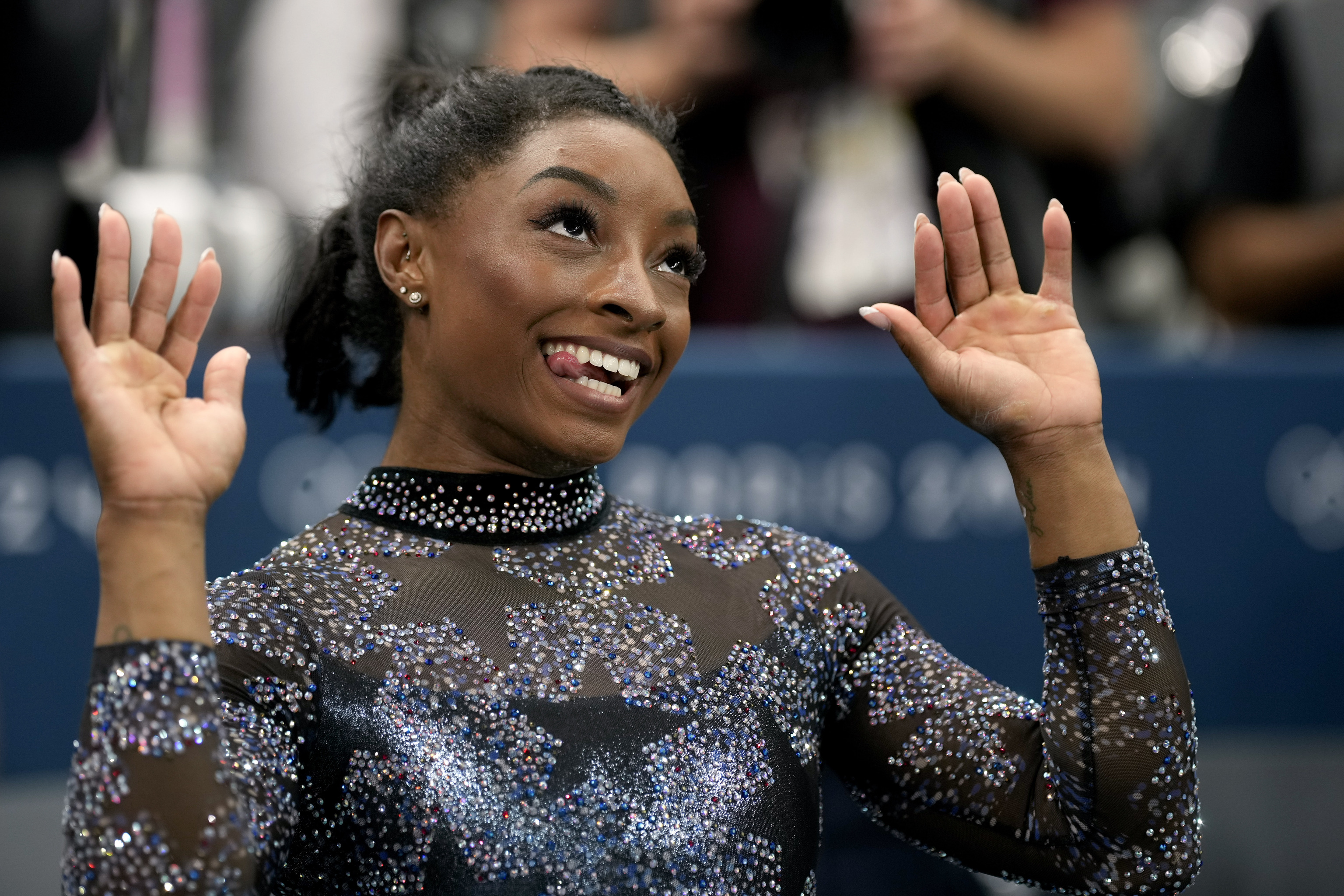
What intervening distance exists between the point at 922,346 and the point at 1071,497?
0.74 feet

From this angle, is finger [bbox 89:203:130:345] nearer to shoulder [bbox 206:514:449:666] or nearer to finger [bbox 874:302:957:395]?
shoulder [bbox 206:514:449:666]

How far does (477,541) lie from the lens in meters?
1.66

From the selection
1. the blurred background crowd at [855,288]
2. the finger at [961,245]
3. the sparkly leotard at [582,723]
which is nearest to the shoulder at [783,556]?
the sparkly leotard at [582,723]

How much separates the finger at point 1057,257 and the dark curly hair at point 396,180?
1.42 ft

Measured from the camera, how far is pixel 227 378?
148 centimetres

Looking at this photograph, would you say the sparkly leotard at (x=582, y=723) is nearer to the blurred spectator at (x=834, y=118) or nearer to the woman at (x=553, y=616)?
the woman at (x=553, y=616)

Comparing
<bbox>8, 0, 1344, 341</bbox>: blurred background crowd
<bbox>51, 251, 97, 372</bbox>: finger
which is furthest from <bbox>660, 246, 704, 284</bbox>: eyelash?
<bbox>8, 0, 1344, 341</bbox>: blurred background crowd

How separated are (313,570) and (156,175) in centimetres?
210

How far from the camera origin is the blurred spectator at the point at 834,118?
129 inches

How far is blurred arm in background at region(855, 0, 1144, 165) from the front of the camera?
328 centimetres

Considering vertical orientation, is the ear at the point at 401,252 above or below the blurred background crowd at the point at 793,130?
below

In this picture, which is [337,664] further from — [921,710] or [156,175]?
[156,175]

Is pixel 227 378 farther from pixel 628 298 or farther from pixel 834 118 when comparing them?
pixel 834 118

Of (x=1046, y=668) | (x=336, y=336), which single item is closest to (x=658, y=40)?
(x=336, y=336)
